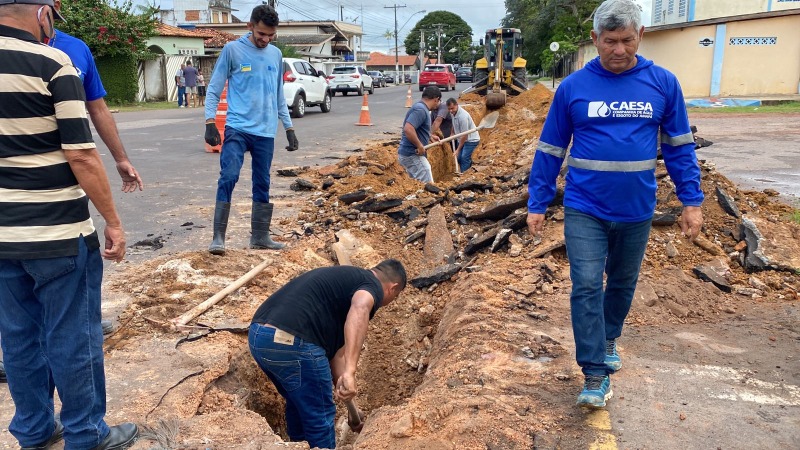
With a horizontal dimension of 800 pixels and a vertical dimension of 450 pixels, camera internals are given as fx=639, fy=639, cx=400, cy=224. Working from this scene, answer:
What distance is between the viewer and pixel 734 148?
1334 centimetres

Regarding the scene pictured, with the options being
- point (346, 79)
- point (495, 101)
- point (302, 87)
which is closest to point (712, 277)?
point (495, 101)

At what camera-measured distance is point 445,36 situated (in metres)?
111

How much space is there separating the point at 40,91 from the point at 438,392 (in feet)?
7.96

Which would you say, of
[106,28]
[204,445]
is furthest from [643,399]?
[106,28]

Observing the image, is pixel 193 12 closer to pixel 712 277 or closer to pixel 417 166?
pixel 417 166

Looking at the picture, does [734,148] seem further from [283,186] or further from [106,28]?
[106,28]

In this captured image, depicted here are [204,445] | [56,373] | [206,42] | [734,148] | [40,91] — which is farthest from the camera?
A: [206,42]

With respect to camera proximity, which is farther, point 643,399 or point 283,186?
point 283,186

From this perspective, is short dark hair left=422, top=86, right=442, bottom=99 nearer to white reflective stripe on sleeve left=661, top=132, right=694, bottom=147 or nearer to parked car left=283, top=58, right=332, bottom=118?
white reflective stripe on sleeve left=661, top=132, right=694, bottom=147

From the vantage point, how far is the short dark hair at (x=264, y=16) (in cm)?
546

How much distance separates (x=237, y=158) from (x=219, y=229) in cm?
65

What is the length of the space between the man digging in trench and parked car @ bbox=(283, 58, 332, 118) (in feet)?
52.4

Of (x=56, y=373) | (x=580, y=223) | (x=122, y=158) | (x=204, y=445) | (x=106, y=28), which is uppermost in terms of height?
(x=106, y=28)

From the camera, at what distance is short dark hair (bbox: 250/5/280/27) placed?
546 cm
